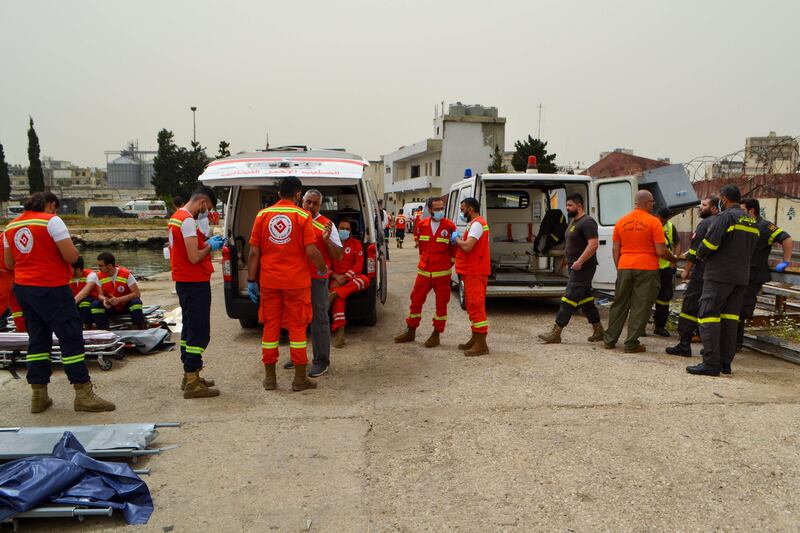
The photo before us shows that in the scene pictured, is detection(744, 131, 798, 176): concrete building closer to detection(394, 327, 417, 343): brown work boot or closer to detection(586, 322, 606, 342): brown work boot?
detection(586, 322, 606, 342): brown work boot

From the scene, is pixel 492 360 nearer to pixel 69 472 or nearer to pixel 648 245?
pixel 648 245

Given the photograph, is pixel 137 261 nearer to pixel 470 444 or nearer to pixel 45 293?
pixel 45 293

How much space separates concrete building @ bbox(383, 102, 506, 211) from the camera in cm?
4547

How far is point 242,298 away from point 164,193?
153 ft

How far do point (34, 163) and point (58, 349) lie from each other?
190 feet

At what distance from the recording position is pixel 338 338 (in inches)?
255

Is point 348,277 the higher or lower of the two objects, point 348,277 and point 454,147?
the lower

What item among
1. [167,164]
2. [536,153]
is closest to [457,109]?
[536,153]

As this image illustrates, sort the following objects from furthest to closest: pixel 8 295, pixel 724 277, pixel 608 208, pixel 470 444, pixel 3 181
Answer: pixel 3 181 → pixel 608 208 → pixel 8 295 → pixel 724 277 → pixel 470 444

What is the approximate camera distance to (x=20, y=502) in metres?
2.69

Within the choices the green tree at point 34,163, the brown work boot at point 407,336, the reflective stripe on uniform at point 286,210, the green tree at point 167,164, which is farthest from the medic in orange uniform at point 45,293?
the green tree at point 34,163

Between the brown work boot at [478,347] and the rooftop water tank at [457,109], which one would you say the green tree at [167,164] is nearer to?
the rooftop water tank at [457,109]

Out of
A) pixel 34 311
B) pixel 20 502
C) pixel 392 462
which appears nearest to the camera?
pixel 20 502

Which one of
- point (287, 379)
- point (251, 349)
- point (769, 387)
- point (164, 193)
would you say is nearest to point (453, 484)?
point (287, 379)
